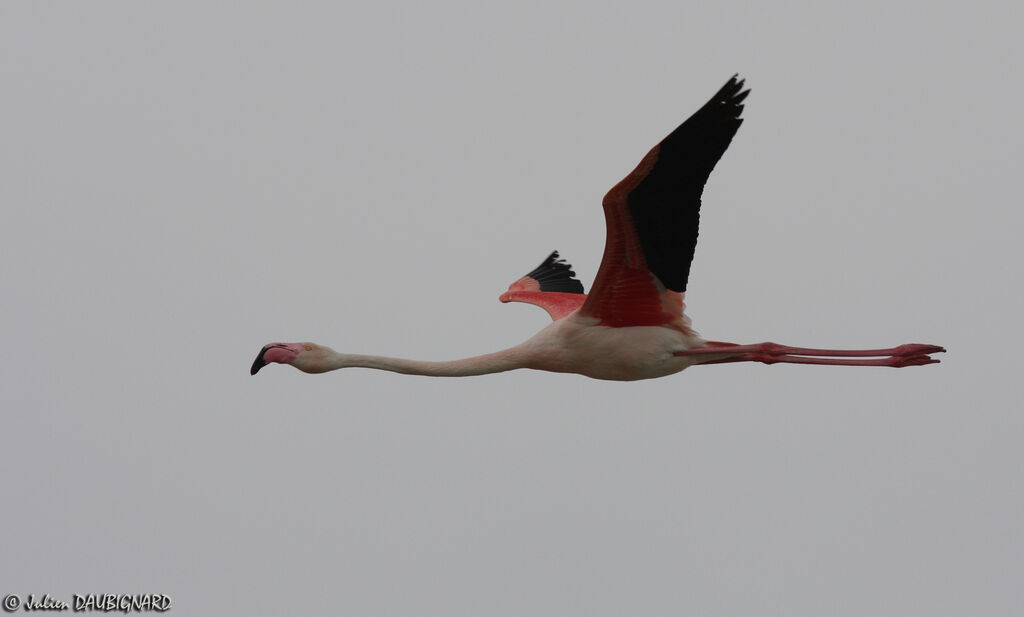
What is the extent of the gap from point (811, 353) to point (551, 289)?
185 inches

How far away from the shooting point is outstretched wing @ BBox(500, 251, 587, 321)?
13828 mm

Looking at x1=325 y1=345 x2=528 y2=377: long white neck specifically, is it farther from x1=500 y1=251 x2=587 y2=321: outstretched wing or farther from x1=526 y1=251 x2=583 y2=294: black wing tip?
x1=526 y1=251 x2=583 y2=294: black wing tip

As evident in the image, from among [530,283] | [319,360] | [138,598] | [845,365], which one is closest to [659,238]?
[845,365]

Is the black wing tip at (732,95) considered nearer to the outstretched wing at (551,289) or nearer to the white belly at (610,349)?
the white belly at (610,349)

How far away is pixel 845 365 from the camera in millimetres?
11047

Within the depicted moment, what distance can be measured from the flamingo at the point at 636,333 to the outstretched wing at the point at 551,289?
77.4 inches

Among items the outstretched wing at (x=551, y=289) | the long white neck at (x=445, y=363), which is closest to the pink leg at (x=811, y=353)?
the long white neck at (x=445, y=363)

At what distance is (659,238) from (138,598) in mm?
6636

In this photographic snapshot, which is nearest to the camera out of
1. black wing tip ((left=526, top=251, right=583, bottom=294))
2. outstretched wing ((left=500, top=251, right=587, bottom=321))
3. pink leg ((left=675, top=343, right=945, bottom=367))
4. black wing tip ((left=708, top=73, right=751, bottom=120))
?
black wing tip ((left=708, top=73, right=751, bottom=120))

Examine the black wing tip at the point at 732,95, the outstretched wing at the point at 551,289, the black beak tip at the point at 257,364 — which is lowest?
the black beak tip at the point at 257,364

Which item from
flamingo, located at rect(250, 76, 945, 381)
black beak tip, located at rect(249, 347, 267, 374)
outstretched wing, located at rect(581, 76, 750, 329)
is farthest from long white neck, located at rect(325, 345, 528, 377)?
outstretched wing, located at rect(581, 76, 750, 329)

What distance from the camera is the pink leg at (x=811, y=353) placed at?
428 inches

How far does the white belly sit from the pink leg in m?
0.18

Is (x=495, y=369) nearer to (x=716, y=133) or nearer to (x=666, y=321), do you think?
(x=666, y=321)
